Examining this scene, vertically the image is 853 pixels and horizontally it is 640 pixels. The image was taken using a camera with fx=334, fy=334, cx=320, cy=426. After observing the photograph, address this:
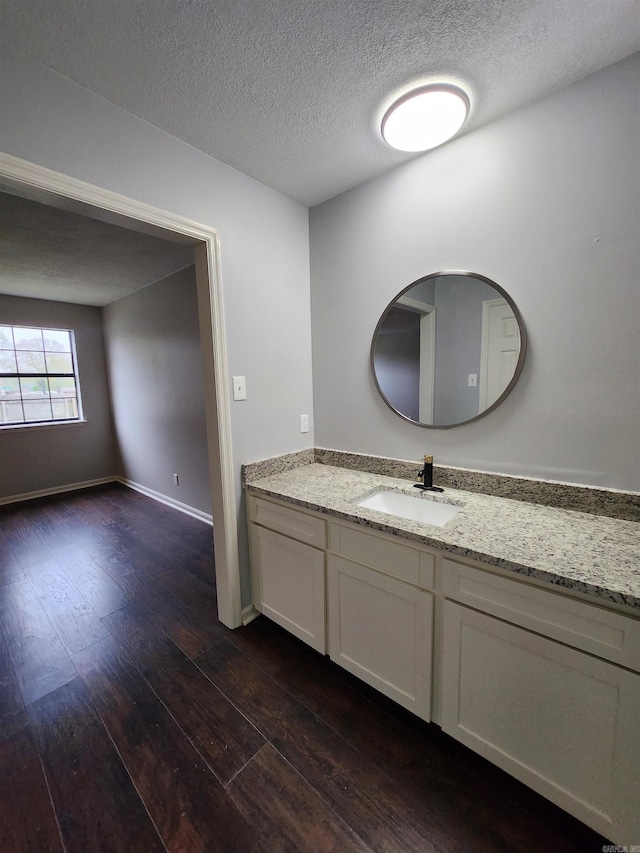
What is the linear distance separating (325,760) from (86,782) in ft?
2.77

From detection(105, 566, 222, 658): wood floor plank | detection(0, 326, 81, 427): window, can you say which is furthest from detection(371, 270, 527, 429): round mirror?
detection(0, 326, 81, 427): window

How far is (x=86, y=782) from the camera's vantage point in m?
1.18

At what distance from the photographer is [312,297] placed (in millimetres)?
2197

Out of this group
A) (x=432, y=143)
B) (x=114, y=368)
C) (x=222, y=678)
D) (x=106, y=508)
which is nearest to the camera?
(x=432, y=143)

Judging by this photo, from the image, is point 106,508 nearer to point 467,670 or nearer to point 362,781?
point 362,781

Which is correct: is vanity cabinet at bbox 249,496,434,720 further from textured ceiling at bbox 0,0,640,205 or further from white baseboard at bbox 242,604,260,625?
textured ceiling at bbox 0,0,640,205

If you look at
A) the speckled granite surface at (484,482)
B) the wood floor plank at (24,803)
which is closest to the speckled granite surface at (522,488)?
the speckled granite surface at (484,482)

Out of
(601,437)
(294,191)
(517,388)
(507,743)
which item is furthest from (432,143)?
(507,743)

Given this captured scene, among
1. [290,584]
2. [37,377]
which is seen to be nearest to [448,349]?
[290,584]

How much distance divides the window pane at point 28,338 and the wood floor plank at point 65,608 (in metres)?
3.01

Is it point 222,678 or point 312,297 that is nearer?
point 222,678

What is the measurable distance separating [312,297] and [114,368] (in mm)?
3701

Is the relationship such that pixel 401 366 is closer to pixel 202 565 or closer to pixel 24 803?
pixel 202 565

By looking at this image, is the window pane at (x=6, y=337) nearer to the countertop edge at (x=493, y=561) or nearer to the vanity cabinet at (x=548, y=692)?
the countertop edge at (x=493, y=561)
